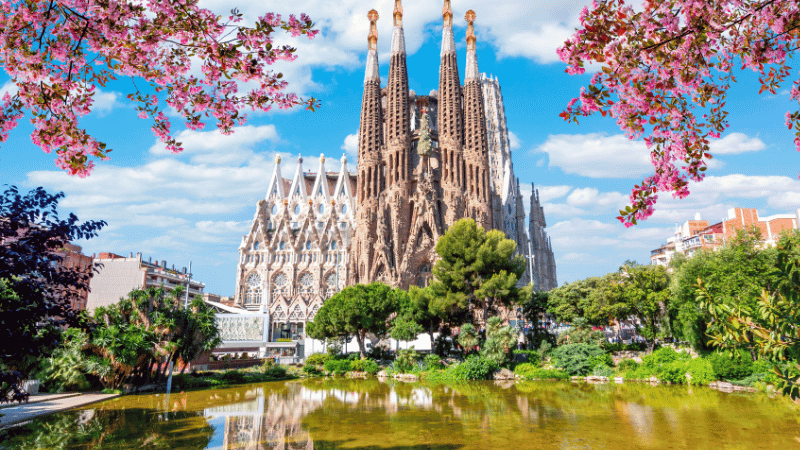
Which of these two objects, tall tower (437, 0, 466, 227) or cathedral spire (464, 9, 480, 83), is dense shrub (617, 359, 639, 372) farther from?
cathedral spire (464, 9, 480, 83)

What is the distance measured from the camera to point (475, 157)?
47031 millimetres

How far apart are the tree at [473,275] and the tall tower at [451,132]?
1595cm

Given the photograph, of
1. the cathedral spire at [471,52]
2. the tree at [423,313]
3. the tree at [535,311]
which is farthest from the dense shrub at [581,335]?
the cathedral spire at [471,52]

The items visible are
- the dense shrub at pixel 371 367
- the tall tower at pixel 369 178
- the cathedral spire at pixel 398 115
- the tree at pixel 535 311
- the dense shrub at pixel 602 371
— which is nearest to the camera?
the dense shrub at pixel 602 371

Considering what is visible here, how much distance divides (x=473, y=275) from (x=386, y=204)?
19.7 m

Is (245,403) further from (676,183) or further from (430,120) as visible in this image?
(430,120)

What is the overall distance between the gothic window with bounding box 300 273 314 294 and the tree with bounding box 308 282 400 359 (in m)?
23.4

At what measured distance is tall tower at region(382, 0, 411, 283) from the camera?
45188 mm

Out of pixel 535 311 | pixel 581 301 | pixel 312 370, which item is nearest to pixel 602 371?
pixel 581 301

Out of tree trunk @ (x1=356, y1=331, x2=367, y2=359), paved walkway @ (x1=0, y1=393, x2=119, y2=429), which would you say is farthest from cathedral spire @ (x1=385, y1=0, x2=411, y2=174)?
paved walkway @ (x1=0, y1=393, x2=119, y2=429)

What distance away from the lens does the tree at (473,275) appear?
88.1 ft

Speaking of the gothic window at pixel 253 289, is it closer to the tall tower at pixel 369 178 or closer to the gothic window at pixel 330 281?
the gothic window at pixel 330 281

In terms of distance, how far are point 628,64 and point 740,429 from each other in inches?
410

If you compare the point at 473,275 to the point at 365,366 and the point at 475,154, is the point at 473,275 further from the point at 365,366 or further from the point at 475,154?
the point at 475,154
